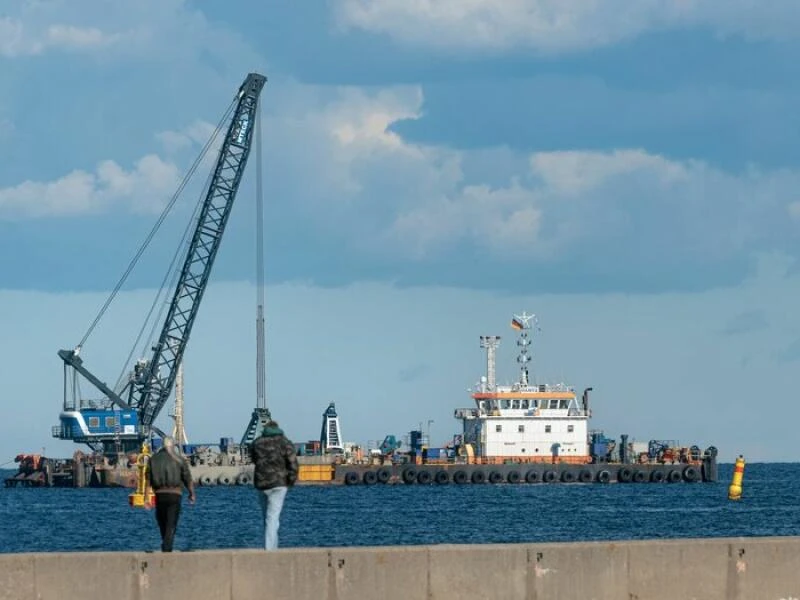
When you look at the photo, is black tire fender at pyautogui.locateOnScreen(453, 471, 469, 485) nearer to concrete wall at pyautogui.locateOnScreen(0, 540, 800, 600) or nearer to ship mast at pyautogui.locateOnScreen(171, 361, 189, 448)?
ship mast at pyautogui.locateOnScreen(171, 361, 189, 448)

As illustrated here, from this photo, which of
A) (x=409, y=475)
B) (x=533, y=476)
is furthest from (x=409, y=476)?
(x=533, y=476)

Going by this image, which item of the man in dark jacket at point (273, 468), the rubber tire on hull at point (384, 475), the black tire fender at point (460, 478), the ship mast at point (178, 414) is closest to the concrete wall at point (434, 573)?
the man in dark jacket at point (273, 468)

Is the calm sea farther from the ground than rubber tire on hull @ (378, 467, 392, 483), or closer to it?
closer to it

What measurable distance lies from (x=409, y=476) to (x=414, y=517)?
40818 millimetres

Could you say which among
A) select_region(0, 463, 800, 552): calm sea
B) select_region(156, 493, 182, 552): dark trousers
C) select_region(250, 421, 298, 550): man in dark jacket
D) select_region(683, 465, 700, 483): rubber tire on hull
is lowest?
select_region(0, 463, 800, 552): calm sea

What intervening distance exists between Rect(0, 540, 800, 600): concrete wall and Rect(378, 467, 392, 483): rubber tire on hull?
313 ft

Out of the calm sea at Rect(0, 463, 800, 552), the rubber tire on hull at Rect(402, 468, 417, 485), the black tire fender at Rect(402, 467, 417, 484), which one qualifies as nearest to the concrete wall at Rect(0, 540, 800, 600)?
the calm sea at Rect(0, 463, 800, 552)

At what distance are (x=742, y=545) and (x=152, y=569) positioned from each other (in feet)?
20.5

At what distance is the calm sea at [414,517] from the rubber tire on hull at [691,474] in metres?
2.53

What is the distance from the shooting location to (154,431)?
13150cm

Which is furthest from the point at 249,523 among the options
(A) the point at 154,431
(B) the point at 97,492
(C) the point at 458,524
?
(A) the point at 154,431

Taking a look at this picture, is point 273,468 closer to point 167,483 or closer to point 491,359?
point 167,483

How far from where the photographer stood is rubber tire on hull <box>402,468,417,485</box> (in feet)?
369

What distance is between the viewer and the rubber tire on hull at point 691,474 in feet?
377
